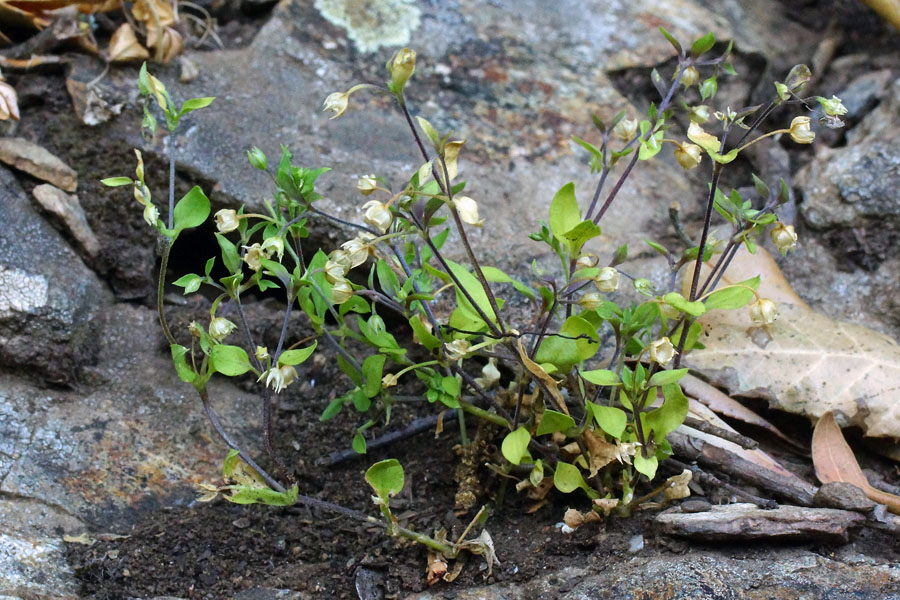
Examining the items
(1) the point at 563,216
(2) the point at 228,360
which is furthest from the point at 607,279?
(2) the point at 228,360

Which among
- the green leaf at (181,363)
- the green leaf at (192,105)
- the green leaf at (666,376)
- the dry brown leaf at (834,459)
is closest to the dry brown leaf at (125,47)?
the green leaf at (192,105)

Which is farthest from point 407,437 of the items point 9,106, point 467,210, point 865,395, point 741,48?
point 741,48

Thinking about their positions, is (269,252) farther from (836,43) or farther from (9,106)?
(836,43)

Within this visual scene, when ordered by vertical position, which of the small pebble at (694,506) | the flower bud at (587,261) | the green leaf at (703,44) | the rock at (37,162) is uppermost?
the green leaf at (703,44)

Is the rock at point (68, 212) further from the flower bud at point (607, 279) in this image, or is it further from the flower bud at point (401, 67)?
the flower bud at point (607, 279)

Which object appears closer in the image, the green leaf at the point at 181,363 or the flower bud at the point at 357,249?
the flower bud at the point at 357,249

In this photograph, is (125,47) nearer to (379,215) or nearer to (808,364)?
(379,215)
